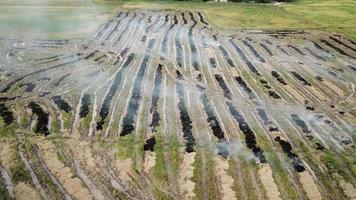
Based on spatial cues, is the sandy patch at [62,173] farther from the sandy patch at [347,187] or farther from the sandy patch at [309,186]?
the sandy patch at [347,187]

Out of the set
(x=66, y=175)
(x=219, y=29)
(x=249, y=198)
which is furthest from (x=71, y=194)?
(x=219, y=29)

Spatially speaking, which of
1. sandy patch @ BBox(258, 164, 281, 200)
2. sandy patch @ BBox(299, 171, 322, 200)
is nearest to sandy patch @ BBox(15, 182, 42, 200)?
sandy patch @ BBox(258, 164, 281, 200)

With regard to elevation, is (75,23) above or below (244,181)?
above

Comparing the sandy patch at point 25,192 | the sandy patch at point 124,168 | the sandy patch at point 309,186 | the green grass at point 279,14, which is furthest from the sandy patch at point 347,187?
the green grass at point 279,14

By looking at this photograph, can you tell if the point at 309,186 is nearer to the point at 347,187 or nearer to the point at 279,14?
the point at 347,187

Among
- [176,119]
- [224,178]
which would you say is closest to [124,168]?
[224,178]

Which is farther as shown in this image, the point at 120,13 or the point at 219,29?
the point at 120,13

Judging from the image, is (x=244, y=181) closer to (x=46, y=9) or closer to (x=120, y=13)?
(x=120, y=13)
